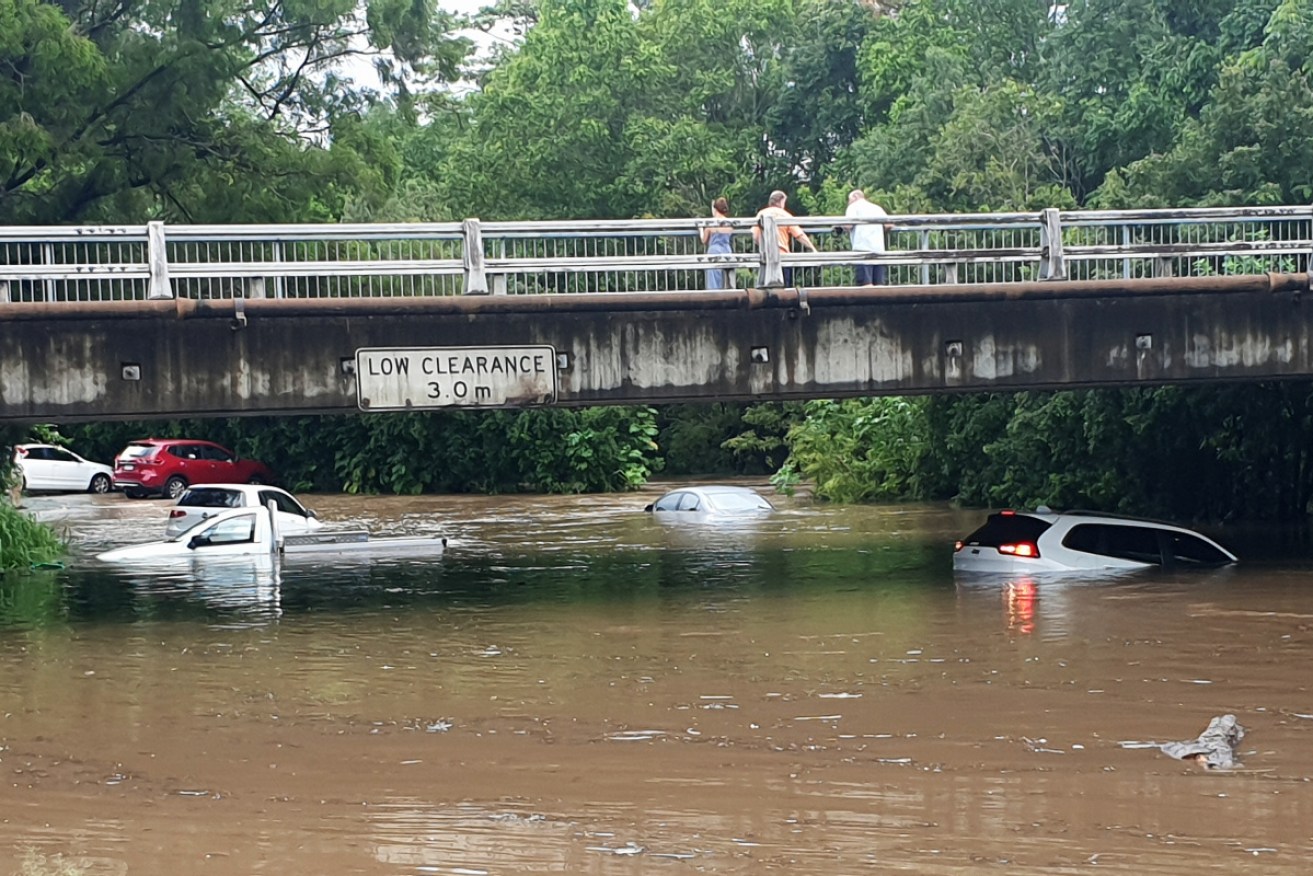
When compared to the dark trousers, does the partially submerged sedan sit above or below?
below

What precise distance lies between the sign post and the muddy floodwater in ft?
7.86

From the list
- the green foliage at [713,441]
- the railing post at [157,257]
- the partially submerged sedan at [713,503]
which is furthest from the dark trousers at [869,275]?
the green foliage at [713,441]

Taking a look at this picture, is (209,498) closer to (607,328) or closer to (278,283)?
(278,283)

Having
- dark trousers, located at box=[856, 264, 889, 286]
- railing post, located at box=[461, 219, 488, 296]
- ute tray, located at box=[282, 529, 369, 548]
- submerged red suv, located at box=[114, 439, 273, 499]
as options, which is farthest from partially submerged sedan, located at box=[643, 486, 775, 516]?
railing post, located at box=[461, 219, 488, 296]

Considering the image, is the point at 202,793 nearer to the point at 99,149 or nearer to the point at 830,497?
the point at 99,149

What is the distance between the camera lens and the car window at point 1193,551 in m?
23.0

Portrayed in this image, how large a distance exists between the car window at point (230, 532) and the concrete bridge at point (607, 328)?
20.3ft

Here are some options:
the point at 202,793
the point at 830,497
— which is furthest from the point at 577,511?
the point at 202,793

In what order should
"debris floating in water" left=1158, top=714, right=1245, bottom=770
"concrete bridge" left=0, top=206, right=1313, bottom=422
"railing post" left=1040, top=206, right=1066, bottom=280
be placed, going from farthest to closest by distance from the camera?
1. "railing post" left=1040, top=206, right=1066, bottom=280
2. "concrete bridge" left=0, top=206, right=1313, bottom=422
3. "debris floating in water" left=1158, top=714, right=1245, bottom=770

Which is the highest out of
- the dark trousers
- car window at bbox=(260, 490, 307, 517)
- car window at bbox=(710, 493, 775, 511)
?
the dark trousers

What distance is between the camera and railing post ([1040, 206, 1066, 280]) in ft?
66.8

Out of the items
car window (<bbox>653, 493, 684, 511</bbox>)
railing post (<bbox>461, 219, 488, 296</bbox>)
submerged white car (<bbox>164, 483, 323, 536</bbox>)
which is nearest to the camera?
railing post (<bbox>461, 219, 488, 296</bbox>)

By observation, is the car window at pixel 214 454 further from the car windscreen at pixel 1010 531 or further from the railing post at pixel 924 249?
the railing post at pixel 924 249

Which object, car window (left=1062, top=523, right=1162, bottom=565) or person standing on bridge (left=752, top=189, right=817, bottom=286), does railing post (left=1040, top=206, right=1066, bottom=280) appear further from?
car window (left=1062, top=523, right=1162, bottom=565)
